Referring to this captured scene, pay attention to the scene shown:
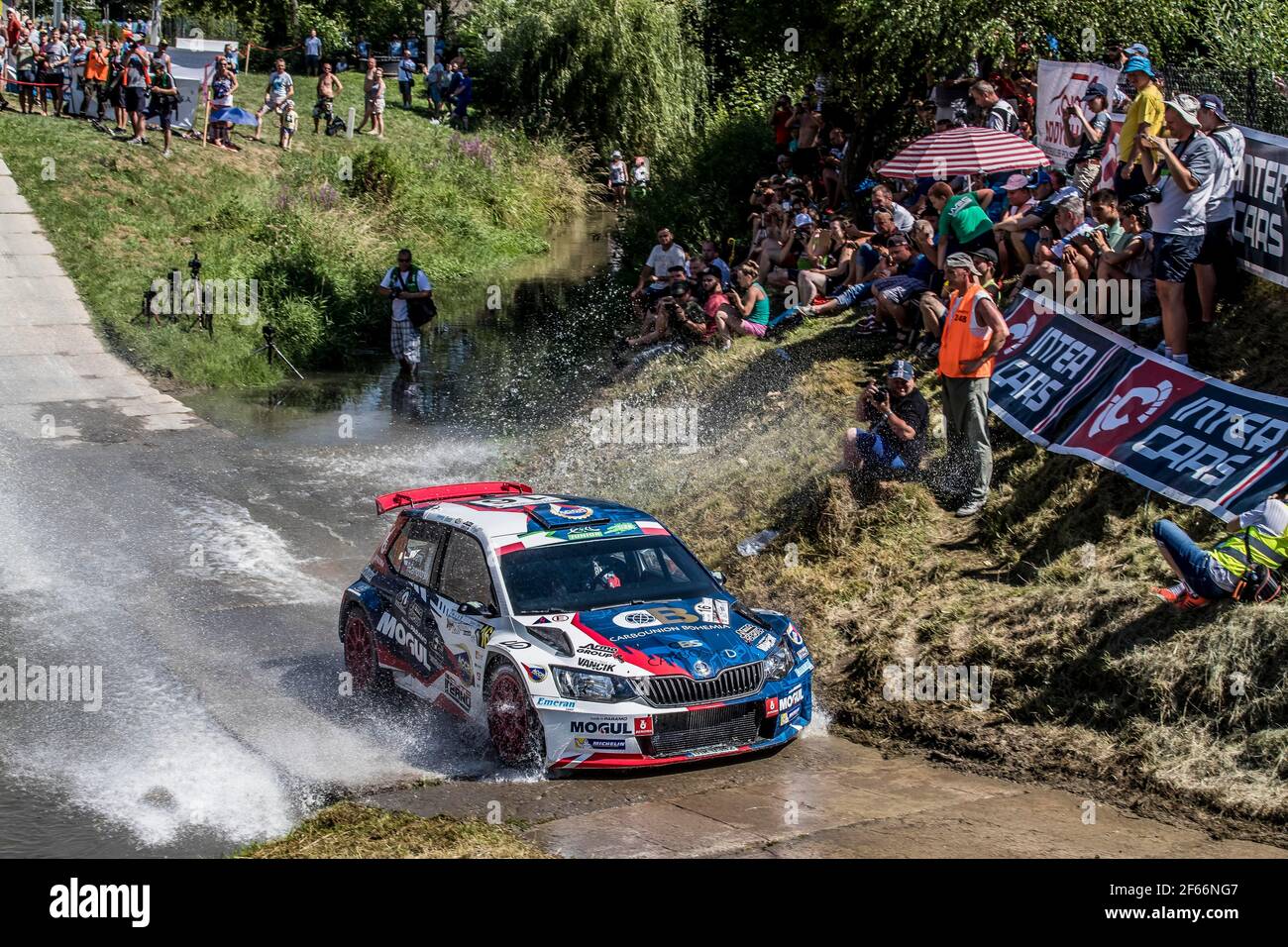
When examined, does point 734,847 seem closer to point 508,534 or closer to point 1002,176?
point 508,534

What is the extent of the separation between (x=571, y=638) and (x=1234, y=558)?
4509mm

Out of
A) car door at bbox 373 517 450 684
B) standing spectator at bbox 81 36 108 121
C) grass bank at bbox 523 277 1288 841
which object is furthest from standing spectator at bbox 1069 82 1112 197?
standing spectator at bbox 81 36 108 121

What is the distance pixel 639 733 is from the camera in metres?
9.59

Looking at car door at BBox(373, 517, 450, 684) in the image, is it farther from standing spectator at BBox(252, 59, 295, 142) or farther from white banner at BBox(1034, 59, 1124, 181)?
standing spectator at BBox(252, 59, 295, 142)

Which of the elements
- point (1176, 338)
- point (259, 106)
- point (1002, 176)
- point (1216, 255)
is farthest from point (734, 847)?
point (259, 106)

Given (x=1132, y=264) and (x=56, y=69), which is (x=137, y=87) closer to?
(x=56, y=69)

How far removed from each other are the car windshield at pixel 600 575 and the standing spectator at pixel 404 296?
13552 mm

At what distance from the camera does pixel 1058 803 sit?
30.4ft

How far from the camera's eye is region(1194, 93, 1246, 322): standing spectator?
1302cm

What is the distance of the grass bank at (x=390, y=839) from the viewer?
834cm

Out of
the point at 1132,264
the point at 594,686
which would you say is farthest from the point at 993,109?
the point at 594,686

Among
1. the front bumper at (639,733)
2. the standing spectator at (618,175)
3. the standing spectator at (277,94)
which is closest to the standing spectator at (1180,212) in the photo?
the front bumper at (639,733)

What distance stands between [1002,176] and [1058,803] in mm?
11237

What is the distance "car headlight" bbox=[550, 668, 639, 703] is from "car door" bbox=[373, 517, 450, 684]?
4.66 feet
